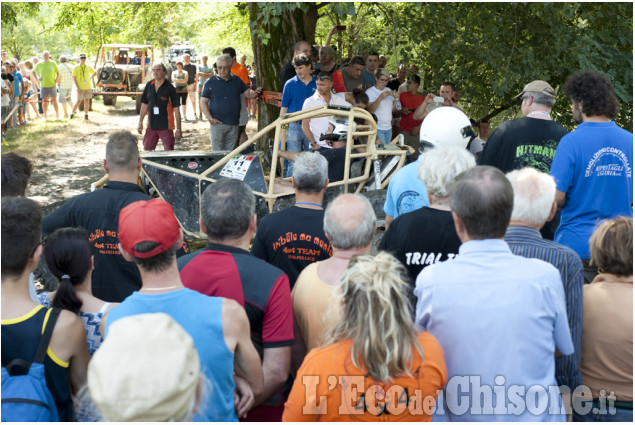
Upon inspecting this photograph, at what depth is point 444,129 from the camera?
4.00 meters

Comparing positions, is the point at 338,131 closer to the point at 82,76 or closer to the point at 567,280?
the point at 567,280

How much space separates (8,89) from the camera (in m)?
15.2

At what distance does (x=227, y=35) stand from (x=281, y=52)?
11.9 meters

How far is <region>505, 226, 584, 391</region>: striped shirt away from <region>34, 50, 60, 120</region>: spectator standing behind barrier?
59.1 ft

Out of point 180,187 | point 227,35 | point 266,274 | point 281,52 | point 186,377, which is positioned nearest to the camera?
point 186,377

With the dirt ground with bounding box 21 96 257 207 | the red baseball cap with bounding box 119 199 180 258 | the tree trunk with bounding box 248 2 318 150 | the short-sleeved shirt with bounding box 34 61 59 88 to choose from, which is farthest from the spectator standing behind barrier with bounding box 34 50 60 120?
the red baseball cap with bounding box 119 199 180 258

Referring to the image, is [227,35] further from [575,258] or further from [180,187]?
[575,258]

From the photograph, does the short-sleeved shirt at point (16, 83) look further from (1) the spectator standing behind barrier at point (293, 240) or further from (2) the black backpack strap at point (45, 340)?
(2) the black backpack strap at point (45, 340)

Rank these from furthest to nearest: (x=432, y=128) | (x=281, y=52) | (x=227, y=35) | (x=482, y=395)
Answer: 1. (x=227, y=35)
2. (x=281, y=52)
3. (x=432, y=128)
4. (x=482, y=395)

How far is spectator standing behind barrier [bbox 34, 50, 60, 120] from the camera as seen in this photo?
18.7 meters

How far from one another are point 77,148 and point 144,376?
1453 centimetres

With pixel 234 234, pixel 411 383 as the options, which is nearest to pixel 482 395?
pixel 411 383

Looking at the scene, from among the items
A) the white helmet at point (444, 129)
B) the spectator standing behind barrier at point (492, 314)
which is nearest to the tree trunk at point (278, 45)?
the white helmet at point (444, 129)

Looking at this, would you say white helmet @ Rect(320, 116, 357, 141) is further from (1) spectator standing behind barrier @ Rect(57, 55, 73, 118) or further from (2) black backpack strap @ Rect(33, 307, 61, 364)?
(1) spectator standing behind barrier @ Rect(57, 55, 73, 118)
